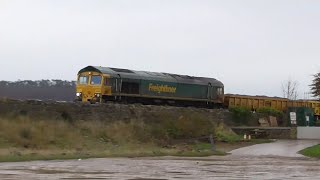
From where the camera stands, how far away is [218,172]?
68.0ft

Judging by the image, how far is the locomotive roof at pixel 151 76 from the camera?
167ft

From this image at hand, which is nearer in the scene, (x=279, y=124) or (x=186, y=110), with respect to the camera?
(x=186, y=110)

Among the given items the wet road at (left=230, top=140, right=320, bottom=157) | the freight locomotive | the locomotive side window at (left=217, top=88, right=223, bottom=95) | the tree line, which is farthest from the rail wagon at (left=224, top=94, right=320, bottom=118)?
the tree line

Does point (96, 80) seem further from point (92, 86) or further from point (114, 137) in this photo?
point (114, 137)

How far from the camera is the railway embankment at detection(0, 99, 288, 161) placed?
3799cm

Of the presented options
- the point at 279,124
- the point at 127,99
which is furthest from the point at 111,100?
the point at 279,124

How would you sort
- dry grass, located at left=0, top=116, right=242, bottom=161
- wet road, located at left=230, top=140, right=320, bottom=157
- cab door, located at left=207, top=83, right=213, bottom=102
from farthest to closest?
cab door, located at left=207, top=83, right=213, bottom=102, dry grass, located at left=0, top=116, right=242, bottom=161, wet road, located at left=230, top=140, right=320, bottom=157

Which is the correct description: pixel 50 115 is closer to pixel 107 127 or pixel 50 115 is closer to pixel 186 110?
pixel 107 127

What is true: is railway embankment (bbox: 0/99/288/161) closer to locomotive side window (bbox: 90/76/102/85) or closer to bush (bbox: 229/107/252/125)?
locomotive side window (bbox: 90/76/102/85)

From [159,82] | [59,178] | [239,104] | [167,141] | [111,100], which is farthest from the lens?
[239,104]

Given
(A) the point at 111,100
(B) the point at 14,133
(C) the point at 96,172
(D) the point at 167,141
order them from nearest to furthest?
1. (C) the point at 96,172
2. (B) the point at 14,133
3. (D) the point at 167,141
4. (A) the point at 111,100

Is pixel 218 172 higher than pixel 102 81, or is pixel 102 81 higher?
pixel 102 81

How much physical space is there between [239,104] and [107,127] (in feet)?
71.1

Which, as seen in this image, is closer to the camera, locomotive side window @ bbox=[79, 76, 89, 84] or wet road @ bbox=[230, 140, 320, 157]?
wet road @ bbox=[230, 140, 320, 157]
